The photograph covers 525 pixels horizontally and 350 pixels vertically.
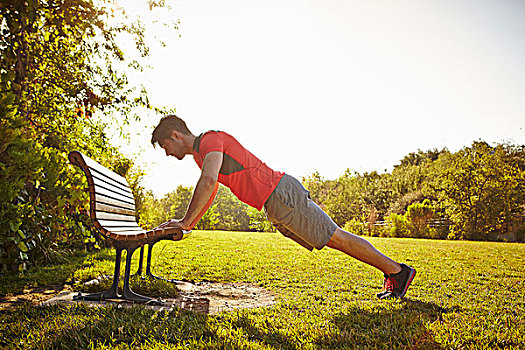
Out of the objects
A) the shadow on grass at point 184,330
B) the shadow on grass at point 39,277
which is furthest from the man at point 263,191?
the shadow on grass at point 39,277

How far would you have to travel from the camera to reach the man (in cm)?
262

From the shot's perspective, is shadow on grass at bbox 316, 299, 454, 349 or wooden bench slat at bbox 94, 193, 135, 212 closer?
shadow on grass at bbox 316, 299, 454, 349

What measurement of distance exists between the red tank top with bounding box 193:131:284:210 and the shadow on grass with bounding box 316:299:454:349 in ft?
3.42

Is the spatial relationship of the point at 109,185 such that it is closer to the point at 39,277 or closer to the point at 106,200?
the point at 106,200

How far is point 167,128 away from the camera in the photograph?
8.99ft

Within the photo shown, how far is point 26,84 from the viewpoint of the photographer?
4027 millimetres

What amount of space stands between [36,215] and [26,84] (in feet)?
5.16

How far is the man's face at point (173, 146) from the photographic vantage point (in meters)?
2.74

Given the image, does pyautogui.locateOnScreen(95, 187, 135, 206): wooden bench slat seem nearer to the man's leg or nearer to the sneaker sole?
the man's leg

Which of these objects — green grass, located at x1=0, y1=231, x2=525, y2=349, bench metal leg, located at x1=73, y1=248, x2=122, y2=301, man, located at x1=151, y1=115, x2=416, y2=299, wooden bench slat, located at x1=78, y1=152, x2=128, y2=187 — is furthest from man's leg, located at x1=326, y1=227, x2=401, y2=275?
wooden bench slat, located at x1=78, y1=152, x2=128, y2=187

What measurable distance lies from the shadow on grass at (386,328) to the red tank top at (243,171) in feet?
3.42

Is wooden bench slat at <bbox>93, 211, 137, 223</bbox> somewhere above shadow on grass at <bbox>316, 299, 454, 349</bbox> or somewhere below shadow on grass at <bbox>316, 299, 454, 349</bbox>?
above

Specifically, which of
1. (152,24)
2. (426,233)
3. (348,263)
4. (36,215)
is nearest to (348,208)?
(426,233)

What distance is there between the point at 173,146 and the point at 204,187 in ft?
1.74
